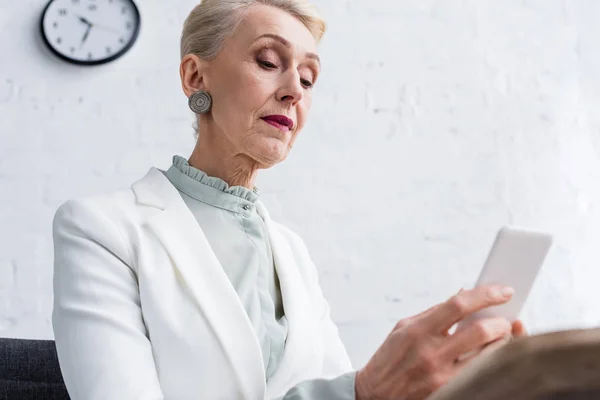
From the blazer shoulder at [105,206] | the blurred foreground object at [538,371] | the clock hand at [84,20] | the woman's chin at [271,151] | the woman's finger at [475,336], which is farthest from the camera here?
the clock hand at [84,20]

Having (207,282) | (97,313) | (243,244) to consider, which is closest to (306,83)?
(243,244)

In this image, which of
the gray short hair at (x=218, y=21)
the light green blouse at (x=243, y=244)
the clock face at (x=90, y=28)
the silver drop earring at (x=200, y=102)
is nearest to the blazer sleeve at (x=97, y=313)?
the light green blouse at (x=243, y=244)

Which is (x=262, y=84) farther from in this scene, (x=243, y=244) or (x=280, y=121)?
(x=243, y=244)

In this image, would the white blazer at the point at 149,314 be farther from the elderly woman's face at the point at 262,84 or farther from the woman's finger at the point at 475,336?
the woman's finger at the point at 475,336

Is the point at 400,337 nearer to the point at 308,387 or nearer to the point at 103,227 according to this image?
the point at 308,387

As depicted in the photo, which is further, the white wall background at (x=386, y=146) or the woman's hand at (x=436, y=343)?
the white wall background at (x=386, y=146)

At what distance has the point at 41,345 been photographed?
1.30 m

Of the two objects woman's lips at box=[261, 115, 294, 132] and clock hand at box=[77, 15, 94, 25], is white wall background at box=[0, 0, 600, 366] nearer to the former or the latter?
clock hand at box=[77, 15, 94, 25]

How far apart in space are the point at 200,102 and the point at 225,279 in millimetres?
347

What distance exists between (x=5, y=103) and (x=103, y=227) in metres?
1.22

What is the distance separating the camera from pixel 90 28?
2.12 metres

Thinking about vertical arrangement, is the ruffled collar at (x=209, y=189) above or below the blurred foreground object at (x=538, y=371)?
below

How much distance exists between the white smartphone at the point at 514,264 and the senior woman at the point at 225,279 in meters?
0.02

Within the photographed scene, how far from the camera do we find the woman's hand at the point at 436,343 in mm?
683
